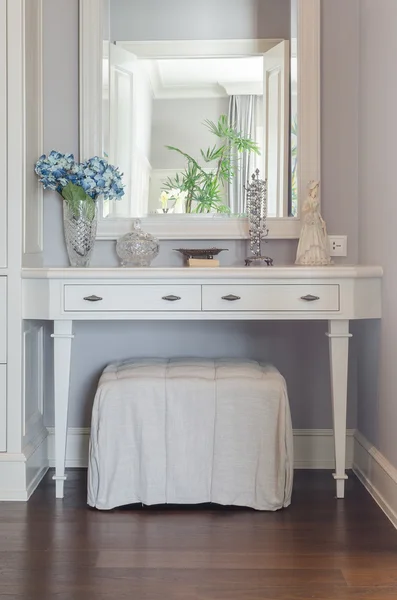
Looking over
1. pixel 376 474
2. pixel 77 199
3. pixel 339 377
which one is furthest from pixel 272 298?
pixel 77 199

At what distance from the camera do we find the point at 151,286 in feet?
8.27

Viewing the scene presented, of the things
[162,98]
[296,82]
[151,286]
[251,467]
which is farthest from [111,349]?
[296,82]

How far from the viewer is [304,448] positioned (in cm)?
300

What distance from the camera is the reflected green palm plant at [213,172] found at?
118 inches

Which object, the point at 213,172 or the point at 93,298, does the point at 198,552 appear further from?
the point at 213,172

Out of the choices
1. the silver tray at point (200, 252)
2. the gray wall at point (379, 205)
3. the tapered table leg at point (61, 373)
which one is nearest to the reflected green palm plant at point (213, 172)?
the silver tray at point (200, 252)

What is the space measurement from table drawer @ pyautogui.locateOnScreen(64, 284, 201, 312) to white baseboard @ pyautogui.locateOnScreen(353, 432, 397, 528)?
0.84 metres

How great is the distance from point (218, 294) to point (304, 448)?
0.87 meters

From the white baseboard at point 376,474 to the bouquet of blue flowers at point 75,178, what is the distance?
137 cm

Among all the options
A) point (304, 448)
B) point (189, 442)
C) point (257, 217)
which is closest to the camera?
point (189, 442)

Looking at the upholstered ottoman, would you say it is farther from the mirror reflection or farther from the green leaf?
the mirror reflection

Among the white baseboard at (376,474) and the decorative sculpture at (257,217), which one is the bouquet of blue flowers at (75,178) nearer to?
the decorative sculpture at (257,217)

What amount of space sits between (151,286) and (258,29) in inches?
48.3

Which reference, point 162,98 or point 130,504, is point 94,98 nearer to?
point 162,98
